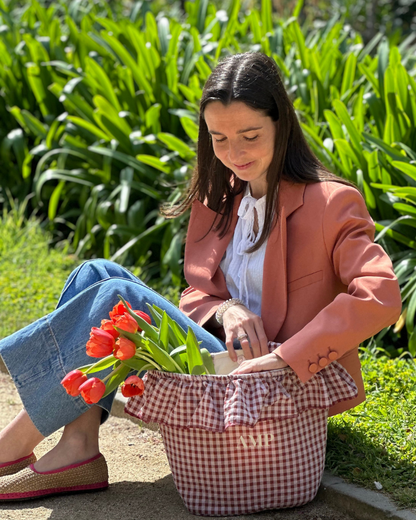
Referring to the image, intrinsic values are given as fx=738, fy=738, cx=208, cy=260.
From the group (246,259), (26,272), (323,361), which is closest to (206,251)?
(246,259)

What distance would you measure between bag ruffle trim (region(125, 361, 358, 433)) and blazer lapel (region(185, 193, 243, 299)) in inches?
19.5

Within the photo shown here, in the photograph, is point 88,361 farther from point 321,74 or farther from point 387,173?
point 321,74

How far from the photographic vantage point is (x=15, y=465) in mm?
2361

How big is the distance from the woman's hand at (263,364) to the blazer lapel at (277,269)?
234 millimetres

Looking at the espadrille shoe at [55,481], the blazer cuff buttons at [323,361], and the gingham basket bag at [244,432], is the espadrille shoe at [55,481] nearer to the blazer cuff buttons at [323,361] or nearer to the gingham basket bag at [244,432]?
the gingham basket bag at [244,432]

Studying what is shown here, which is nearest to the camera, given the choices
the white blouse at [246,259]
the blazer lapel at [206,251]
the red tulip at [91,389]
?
the red tulip at [91,389]

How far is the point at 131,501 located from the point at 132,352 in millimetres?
662

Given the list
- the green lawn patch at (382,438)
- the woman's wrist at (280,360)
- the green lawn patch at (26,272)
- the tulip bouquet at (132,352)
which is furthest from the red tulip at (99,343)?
the green lawn patch at (26,272)

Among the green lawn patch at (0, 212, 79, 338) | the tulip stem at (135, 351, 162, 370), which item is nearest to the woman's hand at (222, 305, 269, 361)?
the tulip stem at (135, 351, 162, 370)

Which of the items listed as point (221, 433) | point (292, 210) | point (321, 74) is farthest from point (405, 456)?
point (321, 74)

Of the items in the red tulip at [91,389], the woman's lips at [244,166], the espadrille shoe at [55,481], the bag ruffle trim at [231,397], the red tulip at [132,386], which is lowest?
the espadrille shoe at [55,481]

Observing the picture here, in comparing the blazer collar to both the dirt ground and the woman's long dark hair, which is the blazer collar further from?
the dirt ground

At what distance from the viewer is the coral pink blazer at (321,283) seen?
194cm

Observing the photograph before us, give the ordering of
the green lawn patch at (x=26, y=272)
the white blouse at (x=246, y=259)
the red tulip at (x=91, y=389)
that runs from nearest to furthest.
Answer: the red tulip at (x=91, y=389) → the white blouse at (x=246, y=259) → the green lawn patch at (x=26, y=272)
